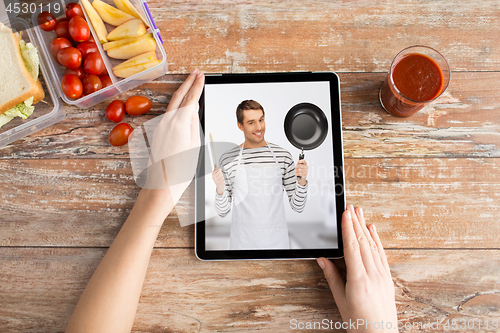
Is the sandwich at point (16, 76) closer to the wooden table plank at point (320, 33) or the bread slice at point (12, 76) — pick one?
the bread slice at point (12, 76)

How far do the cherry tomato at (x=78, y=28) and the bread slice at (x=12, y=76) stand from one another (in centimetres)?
16

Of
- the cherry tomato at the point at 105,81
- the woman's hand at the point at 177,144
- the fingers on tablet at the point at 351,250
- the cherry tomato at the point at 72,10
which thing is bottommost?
the fingers on tablet at the point at 351,250

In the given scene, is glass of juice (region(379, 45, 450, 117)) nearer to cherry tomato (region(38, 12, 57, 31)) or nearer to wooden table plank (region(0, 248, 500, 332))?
wooden table plank (region(0, 248, 500, 332))

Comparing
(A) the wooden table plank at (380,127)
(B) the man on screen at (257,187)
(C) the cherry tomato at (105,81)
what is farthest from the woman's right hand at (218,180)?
(C) the cherry tomato at (105,81)

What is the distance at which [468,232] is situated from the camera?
0.83 meters

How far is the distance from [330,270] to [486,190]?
20.2 inches

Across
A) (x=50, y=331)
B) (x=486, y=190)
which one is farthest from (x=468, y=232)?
(x=50, y=331)

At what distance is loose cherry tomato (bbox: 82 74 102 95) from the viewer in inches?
32.2

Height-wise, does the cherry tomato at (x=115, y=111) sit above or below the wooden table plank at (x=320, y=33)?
below

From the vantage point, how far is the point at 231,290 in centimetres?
82

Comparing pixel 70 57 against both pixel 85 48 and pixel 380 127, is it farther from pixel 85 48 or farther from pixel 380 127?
pixel 380 127

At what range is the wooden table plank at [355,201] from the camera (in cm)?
83

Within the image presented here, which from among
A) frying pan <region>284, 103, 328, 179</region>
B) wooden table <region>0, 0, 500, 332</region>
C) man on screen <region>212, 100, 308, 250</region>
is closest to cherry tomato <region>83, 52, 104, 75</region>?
wooden table <region>0, 0, 500, 332</region>

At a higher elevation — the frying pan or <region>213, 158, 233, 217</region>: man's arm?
the frying pan
